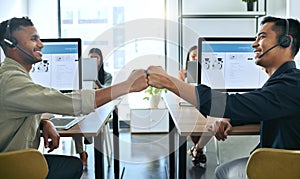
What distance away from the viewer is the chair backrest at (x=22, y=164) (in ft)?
4.21

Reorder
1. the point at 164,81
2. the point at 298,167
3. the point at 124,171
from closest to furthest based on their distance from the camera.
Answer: the point at 298,167, the point at 164,81, the point at 124,171

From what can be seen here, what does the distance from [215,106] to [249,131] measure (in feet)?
1.70

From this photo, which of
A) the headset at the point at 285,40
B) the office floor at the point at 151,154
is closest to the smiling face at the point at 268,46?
the headset at the point at 285,40

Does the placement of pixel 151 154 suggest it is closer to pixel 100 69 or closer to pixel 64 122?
pixel 100 69

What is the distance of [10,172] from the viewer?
4.30ft

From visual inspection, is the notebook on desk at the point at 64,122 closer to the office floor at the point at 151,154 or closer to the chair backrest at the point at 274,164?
the chair backrest at the point at 274,164

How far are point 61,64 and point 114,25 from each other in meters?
3.14

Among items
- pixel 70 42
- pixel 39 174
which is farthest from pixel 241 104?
pixel 70 42

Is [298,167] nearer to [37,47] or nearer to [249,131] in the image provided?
[249,131]

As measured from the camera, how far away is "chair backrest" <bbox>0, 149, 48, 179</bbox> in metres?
1.28

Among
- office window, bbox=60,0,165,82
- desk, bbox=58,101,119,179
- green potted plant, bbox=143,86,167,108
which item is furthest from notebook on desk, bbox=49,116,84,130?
office window, bbox=60,0,165,82

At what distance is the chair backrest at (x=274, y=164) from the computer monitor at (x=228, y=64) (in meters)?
1.14

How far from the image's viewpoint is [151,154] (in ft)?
12.7

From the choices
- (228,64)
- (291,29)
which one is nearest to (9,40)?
(291,29)
